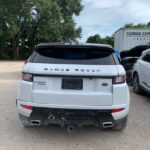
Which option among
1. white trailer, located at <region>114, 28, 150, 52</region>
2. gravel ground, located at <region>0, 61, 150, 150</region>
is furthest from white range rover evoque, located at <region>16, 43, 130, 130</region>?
white trailer, located at <region>114, 28, 150, 52</region>

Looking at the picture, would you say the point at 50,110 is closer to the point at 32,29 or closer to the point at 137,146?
the point at 137,146

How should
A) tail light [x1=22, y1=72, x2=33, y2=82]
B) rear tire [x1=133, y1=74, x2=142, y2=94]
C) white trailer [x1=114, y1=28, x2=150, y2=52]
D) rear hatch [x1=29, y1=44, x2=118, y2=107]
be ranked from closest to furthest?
rear hatch [x1=29, y1=44, x2=118, y2=107]
tail light [x1=22, y1=72, x2=33, y2=82]
rear tire [x1=133, y1=74, x2=142, y2=94]
white trailer [x1=114, y1=28, x2=150, y2=52]

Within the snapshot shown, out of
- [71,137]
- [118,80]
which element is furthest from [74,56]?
[71,137]

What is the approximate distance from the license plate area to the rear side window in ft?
1.01

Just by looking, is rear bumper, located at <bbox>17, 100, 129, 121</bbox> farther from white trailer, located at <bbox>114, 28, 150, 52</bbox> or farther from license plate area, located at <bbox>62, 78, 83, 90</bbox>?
white trailer, located at <bbox>114, 28, 150, 52</bbox>

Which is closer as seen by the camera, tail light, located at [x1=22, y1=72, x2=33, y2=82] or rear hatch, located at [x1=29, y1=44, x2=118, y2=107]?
rear hatch, located at [x1=29, y1=44, x2=118, y2=107]

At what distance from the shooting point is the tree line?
37000 mm

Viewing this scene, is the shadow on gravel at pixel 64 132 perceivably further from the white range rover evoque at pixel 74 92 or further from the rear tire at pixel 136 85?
the rear tire at pixel 136 85

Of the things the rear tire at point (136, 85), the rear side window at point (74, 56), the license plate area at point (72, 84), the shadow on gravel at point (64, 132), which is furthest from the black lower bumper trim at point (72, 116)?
the rear tire at point (136, 85)

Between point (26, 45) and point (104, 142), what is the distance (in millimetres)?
38619

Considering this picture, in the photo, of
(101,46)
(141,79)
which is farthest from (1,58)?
(101,46)

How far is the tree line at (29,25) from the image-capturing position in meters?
37.0

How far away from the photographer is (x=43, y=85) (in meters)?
4.53

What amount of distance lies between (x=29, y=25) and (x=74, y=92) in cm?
3567
